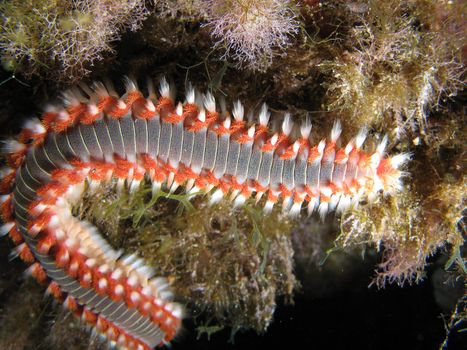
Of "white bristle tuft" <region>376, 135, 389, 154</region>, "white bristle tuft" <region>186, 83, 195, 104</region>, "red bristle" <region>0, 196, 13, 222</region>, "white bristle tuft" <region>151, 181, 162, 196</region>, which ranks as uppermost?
"white bristle tuft" <region>186, 83, 195, 104</region>

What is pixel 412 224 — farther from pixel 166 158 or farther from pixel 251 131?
pixel 166 158

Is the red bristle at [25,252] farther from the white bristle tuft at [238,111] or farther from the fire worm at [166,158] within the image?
the white bristle tuft at [238,111]

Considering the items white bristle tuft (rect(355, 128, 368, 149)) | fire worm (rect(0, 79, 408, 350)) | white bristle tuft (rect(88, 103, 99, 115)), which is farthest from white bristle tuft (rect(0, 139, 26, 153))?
white bristle tuft (rect(355, 128, 368, 149))

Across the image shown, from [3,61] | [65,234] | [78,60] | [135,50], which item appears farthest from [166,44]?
[65,234]

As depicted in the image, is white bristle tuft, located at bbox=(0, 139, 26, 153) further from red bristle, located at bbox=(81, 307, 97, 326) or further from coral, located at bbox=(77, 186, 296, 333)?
red bristle, located at bbox=(81, 307, 97, 326)

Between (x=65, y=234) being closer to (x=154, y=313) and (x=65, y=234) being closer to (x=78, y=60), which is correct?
(x=154, y=313)

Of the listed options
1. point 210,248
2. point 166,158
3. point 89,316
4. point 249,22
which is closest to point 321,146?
point 249,22
